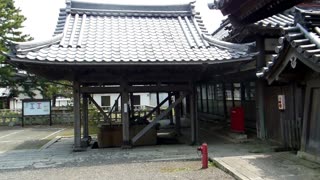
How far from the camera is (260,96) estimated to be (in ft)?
A: 40.3

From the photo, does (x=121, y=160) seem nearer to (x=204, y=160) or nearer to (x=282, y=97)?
(x=204, y=160)

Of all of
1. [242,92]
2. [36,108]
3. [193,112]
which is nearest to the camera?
[193,112]

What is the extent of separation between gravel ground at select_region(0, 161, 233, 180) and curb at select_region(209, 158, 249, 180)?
10 centimetres

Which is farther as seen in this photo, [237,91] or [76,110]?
[237,91]

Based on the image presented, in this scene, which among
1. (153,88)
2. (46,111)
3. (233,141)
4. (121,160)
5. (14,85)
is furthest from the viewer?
(14,85)

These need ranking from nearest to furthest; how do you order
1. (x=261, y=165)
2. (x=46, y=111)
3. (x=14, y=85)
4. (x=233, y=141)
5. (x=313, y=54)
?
(x=313, y=54) < (x=261, y=165) < (x=233, y=141) < (x=46, y=111) < (x=14, y=85)

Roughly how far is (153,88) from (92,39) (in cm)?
269

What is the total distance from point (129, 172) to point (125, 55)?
12.6 ft

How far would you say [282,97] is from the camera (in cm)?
1001

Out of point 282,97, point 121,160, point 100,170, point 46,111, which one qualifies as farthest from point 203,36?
point 46,111

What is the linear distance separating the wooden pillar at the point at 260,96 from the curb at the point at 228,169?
3.89 metres

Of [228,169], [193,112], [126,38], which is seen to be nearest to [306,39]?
[228,169]

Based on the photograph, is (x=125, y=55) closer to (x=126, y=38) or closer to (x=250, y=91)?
(x=126, y=38)

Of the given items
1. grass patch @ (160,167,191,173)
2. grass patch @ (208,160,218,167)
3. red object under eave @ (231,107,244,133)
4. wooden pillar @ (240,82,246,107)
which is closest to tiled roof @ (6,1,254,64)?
red object under eave @ (231,107,244,133)
